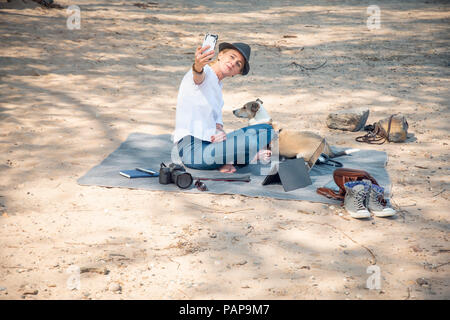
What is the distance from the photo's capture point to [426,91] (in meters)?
7.55

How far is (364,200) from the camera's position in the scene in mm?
4102

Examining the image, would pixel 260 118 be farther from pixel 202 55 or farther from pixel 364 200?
pixel 364 200

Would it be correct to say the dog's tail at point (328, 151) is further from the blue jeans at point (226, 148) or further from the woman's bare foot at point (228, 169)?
the woman's bare foot at point (228, 169)

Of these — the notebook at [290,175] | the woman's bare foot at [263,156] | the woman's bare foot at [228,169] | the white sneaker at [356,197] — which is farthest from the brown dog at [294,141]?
the white sneaker at [356,197]

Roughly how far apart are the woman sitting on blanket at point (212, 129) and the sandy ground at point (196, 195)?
0.58 metres

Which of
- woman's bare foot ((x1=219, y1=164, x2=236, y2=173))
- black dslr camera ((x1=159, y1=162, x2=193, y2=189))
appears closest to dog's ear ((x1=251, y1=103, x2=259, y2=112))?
woman's bare foot ((x1=219, y1=164, x2=236, y2=173))

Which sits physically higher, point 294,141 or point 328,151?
point 294,141

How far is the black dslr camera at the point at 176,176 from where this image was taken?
4.42 meters

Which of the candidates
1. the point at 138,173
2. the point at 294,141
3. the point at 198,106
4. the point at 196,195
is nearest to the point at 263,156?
the point at 294,141

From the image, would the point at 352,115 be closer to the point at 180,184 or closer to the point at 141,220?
the point at 180,184

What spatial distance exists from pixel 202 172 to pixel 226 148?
0.33 m

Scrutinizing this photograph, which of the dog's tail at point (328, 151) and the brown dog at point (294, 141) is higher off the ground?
the brown dog at point (294, 141)
